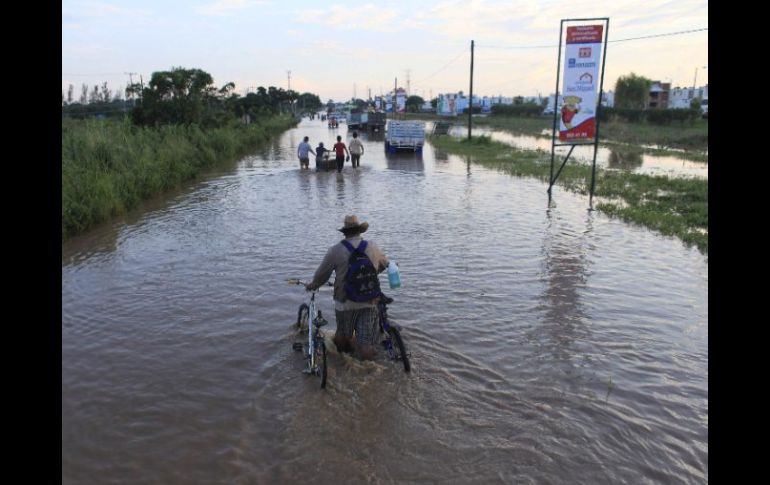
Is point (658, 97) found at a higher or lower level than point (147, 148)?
higher

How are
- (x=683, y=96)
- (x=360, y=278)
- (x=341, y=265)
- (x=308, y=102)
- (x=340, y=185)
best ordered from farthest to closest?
Answer: (x=308, y=102)
(x=683, y=96)
(x=340, y=185)
(x=341, y=265)
(x=360, y=278)

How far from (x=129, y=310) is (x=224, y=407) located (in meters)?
3.39

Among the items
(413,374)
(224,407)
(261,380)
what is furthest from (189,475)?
(413,374)

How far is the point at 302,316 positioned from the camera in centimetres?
728

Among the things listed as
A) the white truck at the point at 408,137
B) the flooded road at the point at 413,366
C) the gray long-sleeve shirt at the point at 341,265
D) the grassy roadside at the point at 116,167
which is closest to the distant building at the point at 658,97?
the white truck at the point at 408,137

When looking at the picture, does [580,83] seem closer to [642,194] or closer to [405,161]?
[642,194]

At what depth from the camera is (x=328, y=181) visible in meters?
21.0

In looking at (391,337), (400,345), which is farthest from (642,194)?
(400,345)

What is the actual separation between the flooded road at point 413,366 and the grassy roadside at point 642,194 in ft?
3.48

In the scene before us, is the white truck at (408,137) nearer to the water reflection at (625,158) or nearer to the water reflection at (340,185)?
the water reflection at (340,185)

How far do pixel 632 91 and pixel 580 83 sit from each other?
76833 millimetres

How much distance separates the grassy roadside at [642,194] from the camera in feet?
42.6
